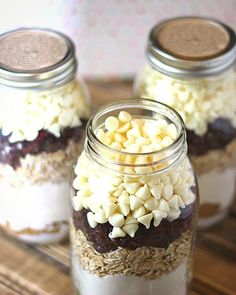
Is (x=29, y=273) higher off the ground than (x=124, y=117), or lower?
lower

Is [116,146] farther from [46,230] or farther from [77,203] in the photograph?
[46,230]

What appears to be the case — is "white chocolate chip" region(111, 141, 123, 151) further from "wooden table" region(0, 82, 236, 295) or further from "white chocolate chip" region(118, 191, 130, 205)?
"wooden table" region(0, 82, 236, 295)

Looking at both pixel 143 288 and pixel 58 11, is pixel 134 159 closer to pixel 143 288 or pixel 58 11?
pixel 143 288

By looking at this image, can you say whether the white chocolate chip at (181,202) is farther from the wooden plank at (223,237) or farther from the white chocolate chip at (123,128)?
the wooden plank at (223,237)

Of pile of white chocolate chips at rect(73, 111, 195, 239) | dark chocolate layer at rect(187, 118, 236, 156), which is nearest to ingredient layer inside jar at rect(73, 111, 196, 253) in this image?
pile of white chocolate chips at rect(73, 111, 195, 239)

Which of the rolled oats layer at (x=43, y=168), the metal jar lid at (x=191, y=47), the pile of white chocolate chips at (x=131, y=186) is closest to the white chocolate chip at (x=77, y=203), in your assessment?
the pile of white chocolate chips at (x=131, y=186)

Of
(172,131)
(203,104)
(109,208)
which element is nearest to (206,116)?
(203,104)

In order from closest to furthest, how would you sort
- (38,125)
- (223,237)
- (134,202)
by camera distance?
1. (134,202)
2. (38,125)
3. (223,237)
